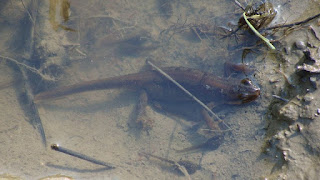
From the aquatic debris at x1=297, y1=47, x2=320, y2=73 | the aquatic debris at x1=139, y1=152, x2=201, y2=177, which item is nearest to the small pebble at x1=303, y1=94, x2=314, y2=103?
the aquatic debris at x1=297, y1=47, x2=320, y2=73

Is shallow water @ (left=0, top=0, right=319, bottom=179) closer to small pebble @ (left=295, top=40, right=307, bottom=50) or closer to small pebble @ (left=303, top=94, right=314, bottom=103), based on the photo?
small pebble @ (left=295, top=40, right=307, bottom=50)

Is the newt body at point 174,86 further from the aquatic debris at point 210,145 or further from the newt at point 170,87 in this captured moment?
the aquatic debris at point 210,145

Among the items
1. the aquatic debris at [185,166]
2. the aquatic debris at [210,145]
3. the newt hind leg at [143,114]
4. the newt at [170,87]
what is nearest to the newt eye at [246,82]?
the newt at [170,87]

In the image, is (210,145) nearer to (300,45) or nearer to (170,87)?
(170,87)

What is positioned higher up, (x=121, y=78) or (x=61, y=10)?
(x=61, y=10)

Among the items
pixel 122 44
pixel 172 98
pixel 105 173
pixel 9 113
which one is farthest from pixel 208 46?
pixel 9 113

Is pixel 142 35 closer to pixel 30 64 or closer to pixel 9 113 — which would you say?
pixel 30 64
